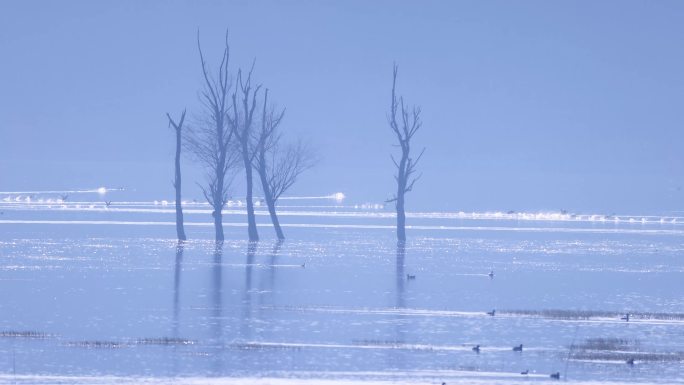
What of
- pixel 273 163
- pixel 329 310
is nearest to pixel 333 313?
pixel 329 310

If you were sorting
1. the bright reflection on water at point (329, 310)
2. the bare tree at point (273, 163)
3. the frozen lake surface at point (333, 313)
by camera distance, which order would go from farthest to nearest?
1. the bare tree at point (273, 163)
2. the bright reflection on water at point (329, 310)
3. the frozen lake surface at point (333, 313)

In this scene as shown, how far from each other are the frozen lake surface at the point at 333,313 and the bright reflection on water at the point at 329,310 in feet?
0.16

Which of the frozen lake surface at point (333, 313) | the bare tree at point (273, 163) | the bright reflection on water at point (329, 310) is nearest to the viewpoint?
the frozen lake surface at point (333, 313)

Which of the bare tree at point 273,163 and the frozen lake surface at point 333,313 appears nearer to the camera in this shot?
the frozen lake surface at point 333,313

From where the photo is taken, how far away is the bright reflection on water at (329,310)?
64.5ft

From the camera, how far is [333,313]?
26531 mm

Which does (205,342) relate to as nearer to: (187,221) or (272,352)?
(272,352)

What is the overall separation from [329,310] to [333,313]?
583 millimetres

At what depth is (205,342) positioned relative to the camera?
70.5 feet

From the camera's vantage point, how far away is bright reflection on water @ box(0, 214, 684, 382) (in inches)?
774

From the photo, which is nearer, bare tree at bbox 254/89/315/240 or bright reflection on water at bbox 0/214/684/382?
bright reflection on water at bbox 0/214/684/382

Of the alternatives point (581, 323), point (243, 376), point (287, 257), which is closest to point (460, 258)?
point (287, 257)

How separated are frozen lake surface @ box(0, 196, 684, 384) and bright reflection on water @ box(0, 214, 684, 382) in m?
0.05

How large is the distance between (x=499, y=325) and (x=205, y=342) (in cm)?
582
